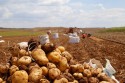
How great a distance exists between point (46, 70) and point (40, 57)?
0.32 metres

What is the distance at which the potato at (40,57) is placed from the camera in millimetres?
5508

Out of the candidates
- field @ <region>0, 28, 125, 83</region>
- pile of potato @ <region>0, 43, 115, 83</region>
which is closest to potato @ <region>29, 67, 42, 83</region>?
pile of potato @ <region>0, 43, 115, 83</region>

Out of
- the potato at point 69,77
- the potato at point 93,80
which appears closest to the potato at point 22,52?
the potato at point 69,77

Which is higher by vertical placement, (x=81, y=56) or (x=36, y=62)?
(x=36, y=62)

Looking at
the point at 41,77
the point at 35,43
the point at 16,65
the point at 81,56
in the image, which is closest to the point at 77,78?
the point at 41,77

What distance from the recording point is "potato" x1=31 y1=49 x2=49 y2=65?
18.1 ft

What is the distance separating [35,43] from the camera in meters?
6.56

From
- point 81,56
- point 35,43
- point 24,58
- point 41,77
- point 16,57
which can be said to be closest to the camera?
point 41,77

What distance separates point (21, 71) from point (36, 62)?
49cm

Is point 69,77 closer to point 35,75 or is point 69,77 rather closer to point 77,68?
point 77,68

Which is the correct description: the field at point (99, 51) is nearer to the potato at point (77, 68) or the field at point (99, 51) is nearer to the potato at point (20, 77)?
the potato at point (77, 68)

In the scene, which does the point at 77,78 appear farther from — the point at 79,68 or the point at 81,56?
the point at 81,56

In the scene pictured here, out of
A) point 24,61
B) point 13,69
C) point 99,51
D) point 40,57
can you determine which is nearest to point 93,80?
point 40,57

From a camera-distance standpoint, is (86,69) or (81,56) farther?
(81,56)
